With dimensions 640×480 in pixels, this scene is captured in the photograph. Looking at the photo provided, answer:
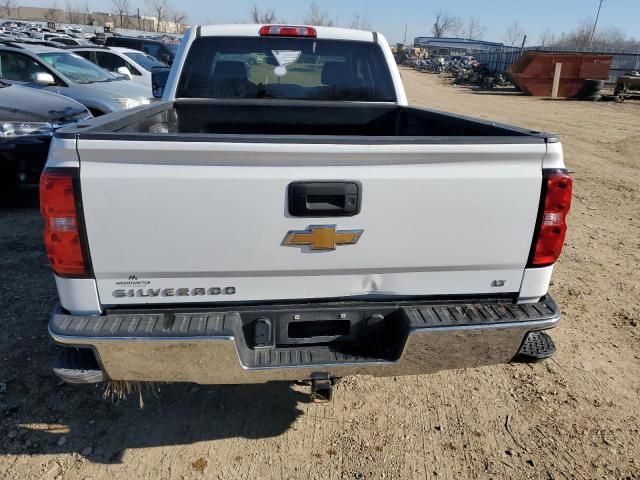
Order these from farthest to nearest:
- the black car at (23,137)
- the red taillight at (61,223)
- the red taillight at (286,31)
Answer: the black car at (23,137) → the red taillight at (286,31) → the red taillight at (61,223)

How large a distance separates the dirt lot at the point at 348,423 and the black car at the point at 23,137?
95.5 inches

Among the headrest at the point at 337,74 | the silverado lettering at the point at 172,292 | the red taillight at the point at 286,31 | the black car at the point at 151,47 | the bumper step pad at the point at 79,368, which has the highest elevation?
the red taillight at the point at 286,31

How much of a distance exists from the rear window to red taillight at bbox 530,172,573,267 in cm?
239

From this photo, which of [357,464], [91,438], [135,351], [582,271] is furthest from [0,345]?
[582,271]

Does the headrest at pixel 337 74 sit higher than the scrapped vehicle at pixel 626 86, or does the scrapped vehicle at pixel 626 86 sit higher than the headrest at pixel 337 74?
the headrest at pixel 337 74

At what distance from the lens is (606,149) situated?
12383 mm

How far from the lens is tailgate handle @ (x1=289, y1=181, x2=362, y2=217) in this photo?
2.15 m

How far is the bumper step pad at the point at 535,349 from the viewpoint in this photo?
2531 millimetres

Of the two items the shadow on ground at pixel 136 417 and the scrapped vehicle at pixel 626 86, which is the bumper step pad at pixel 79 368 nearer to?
the shadow on ground at pixel 136 417

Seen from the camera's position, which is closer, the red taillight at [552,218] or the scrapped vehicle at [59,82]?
the red taillight at [552,218]

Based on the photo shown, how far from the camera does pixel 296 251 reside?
2246 mm

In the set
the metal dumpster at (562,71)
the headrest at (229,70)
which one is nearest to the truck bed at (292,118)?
the headrest at (229,70)

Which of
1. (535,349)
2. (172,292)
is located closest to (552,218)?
(535,349)

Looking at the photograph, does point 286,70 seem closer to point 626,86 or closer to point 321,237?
point 321,237
